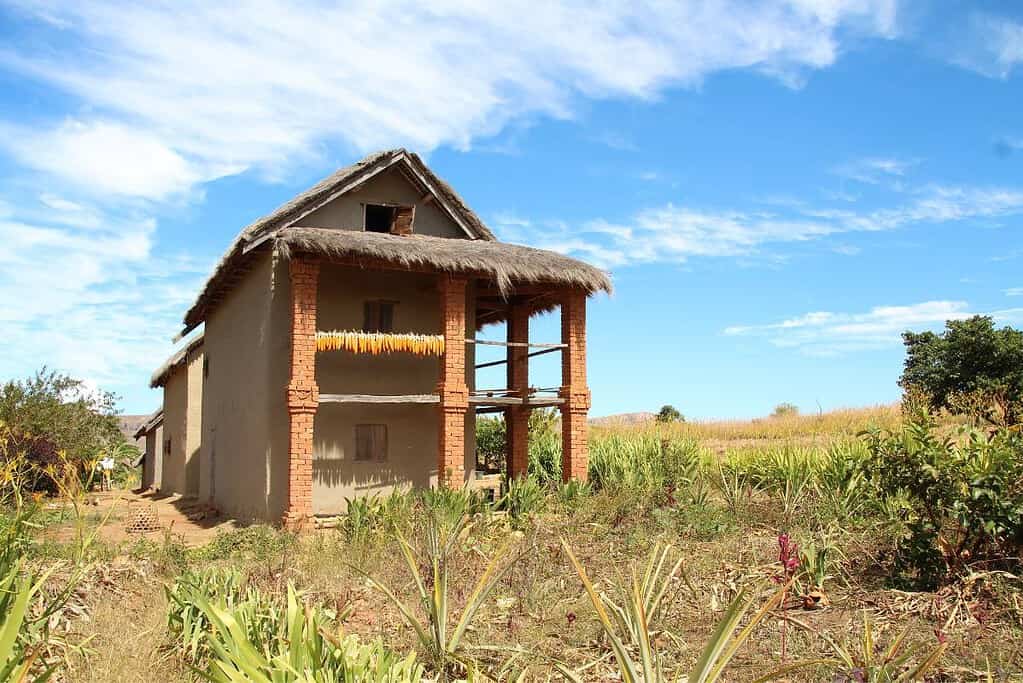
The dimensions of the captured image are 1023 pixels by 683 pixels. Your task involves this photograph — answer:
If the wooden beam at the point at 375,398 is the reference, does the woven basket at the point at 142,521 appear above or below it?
below

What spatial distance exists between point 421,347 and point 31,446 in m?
13.1

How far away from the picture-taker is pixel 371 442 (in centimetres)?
1759

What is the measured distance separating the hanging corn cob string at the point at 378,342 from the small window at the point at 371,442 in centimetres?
156

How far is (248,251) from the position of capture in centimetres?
1720

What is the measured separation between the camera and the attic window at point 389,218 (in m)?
18.8

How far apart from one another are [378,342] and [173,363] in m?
14.3

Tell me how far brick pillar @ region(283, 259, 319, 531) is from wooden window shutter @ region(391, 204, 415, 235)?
117 inches

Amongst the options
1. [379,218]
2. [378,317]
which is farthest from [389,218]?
[378,317]

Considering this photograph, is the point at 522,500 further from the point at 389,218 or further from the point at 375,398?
the point at 389,218

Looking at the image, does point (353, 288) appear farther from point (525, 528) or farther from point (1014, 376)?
point (1014, 376)

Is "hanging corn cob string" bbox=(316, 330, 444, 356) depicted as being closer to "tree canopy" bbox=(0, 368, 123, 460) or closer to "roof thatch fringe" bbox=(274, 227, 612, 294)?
"roof thatch fringe" bbox=(274, 227, 612, 294)

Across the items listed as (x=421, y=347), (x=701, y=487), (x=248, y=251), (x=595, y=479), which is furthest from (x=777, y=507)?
(x=248, y=251)

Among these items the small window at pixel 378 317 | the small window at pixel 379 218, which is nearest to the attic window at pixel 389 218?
the small window at pixel 379 218

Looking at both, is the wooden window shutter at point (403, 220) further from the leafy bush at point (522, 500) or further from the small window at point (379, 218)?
→ the leafy bush at point (522, 500)
